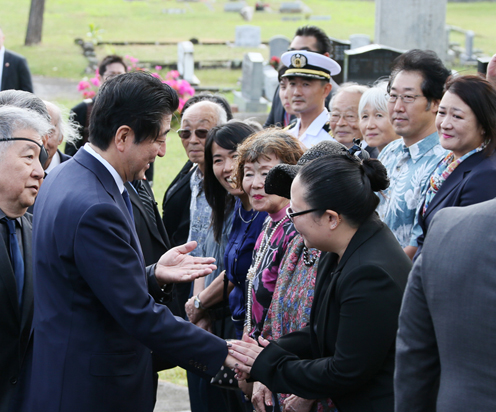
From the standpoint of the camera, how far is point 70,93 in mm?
17812

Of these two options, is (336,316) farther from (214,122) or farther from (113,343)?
(214,122)

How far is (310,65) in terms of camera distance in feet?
16.6

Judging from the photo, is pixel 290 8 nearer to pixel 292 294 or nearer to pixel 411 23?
pixel 411 23

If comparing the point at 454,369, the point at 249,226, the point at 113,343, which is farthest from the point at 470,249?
the point at 249,226

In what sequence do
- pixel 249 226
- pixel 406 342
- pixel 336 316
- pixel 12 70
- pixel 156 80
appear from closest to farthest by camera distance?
pixel 406 342 → pixel 336 316 → pixel 156 80 → pixel 249 226 → pixel 12 70

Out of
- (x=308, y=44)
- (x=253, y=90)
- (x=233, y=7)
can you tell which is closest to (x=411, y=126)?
(x=308, y=44)

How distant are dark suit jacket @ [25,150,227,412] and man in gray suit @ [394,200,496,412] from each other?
1.10 meters

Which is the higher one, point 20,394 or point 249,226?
point 249,226

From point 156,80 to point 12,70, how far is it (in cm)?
617

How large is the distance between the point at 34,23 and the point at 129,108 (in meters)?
25.1

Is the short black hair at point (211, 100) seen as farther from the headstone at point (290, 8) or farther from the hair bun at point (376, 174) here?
the headstone at point (290, 8)

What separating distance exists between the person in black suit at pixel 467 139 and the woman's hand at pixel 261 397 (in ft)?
3.96

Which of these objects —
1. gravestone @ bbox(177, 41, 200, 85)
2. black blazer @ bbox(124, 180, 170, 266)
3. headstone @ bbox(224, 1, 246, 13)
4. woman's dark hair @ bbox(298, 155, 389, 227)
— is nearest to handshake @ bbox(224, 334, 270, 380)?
woman's dark hair @ bbox(298, 155, 389, 227)

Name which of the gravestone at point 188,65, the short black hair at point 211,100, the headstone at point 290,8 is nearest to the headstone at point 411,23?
the gravestone at point 188,65
